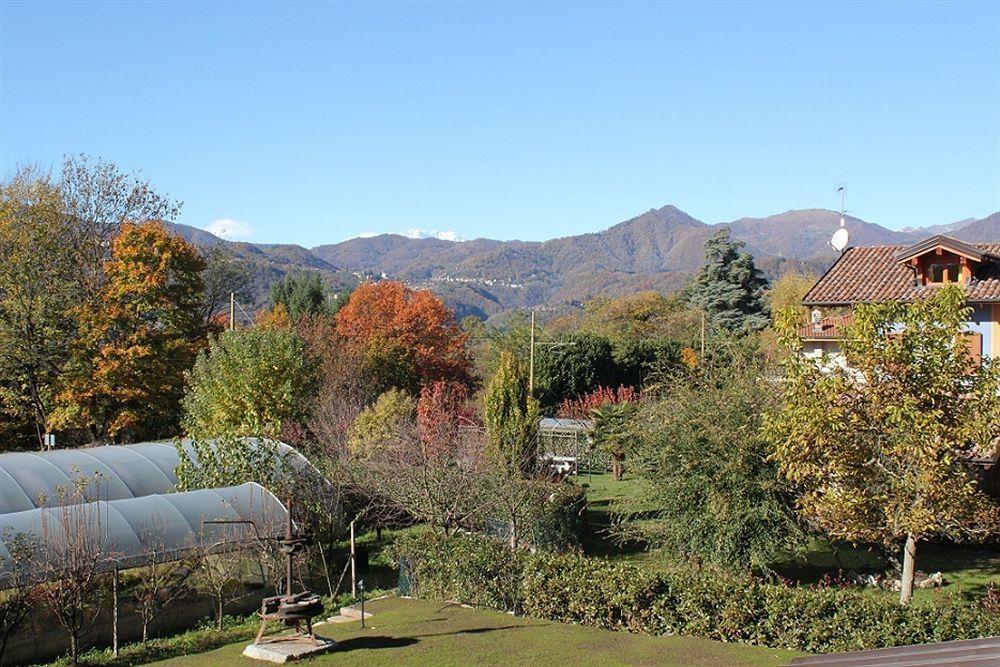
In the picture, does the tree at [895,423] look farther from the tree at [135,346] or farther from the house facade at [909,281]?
the tree at [135,346]

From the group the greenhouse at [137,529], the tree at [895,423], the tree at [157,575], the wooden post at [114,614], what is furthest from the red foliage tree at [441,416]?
the tree at [895,423]

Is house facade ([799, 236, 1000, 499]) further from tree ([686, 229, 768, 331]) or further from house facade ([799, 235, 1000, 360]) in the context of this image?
tree ([686, 229, 768, 331])

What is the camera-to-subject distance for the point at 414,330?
4650cm

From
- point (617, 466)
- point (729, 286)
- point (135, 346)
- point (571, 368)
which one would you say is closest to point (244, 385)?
point (135, 346)

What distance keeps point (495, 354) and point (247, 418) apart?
88.1 feet

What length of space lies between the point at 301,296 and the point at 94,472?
38408 millimetres

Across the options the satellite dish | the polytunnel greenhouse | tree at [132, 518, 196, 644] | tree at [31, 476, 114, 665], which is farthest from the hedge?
the satellite dish

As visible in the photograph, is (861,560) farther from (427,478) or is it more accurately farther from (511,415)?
(427,478)

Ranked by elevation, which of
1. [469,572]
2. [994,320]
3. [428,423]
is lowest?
[469,572]

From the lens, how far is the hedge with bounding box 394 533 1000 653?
42.8 feet

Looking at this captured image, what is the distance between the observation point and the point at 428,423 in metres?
27.5

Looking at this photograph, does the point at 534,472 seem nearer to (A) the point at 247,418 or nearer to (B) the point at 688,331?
(A) the point at 247,418

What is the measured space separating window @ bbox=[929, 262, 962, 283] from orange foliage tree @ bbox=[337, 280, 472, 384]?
912 inches

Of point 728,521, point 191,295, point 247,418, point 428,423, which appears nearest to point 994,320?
point 728,521
